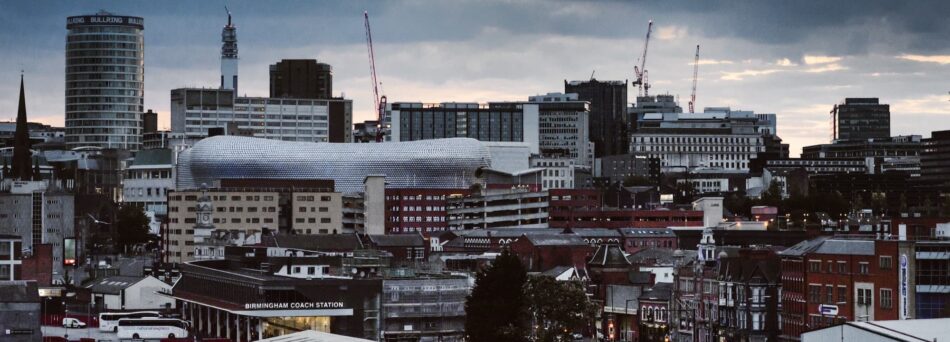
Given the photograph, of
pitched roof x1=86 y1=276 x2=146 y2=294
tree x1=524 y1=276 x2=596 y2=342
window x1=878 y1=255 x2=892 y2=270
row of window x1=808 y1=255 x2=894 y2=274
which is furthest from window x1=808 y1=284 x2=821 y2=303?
pitched roof x1=86 y1=276 x2=146 y2=294

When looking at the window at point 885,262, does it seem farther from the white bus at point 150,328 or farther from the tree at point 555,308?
the white bus at point 150,328

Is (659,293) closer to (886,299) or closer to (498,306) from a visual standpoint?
(498,306)

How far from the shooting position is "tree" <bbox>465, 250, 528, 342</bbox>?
400 ft

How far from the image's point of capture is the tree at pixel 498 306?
121812mm

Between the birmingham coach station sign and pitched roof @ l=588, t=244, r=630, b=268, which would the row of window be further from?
pitched roof @ l=588, t=244, r=630, b=268

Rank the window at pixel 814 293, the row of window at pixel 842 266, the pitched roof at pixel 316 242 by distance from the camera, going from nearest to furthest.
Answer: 1. the row of window at pixel 842 266
2. the window at pixel 814 293
3. the pitched roof at pixel 316 242

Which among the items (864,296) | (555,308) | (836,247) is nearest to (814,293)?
(836,247)

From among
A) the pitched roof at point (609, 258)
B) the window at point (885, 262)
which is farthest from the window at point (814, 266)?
the pitched roof at point (609, 258)

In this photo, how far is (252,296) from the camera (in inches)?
5610

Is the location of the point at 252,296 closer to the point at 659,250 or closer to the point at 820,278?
the point at 820,278

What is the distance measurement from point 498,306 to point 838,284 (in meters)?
19.7

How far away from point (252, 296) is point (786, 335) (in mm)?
36485

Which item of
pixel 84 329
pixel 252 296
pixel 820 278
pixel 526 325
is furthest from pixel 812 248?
pixel 84 329

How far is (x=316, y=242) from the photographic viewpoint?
18612 centimetres
